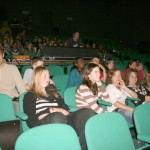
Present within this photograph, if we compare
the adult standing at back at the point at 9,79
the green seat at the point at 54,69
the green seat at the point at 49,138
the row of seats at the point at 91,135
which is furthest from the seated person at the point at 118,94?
the green seat at the point at 54,69

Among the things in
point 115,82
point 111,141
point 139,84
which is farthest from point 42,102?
point 139,84

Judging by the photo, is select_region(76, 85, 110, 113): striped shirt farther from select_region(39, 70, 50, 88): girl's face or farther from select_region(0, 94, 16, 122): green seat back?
select_region(0, 94, 16, 122): green seat back

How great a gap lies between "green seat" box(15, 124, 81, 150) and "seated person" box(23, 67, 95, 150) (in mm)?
784

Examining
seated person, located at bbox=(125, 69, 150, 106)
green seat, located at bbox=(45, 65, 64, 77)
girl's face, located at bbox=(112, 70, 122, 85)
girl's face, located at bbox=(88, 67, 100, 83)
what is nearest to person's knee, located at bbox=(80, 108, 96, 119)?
girl's face, located at bbox=(88, 67, 100, 83)

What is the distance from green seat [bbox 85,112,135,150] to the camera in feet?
6.02

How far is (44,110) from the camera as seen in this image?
2.73 metres

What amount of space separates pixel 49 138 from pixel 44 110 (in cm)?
107

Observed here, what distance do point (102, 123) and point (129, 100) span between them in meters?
2.03

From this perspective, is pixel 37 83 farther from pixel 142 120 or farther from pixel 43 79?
pixel 142 120

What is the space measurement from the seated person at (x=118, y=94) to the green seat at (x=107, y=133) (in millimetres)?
1276

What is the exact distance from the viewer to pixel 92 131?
1.85m

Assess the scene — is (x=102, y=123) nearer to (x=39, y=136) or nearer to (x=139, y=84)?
(x=39, y=136)

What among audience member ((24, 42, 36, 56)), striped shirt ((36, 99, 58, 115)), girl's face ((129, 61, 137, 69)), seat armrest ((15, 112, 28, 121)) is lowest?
seat armrest ((15, 112, 28, 121))

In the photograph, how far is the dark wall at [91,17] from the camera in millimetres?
13203
